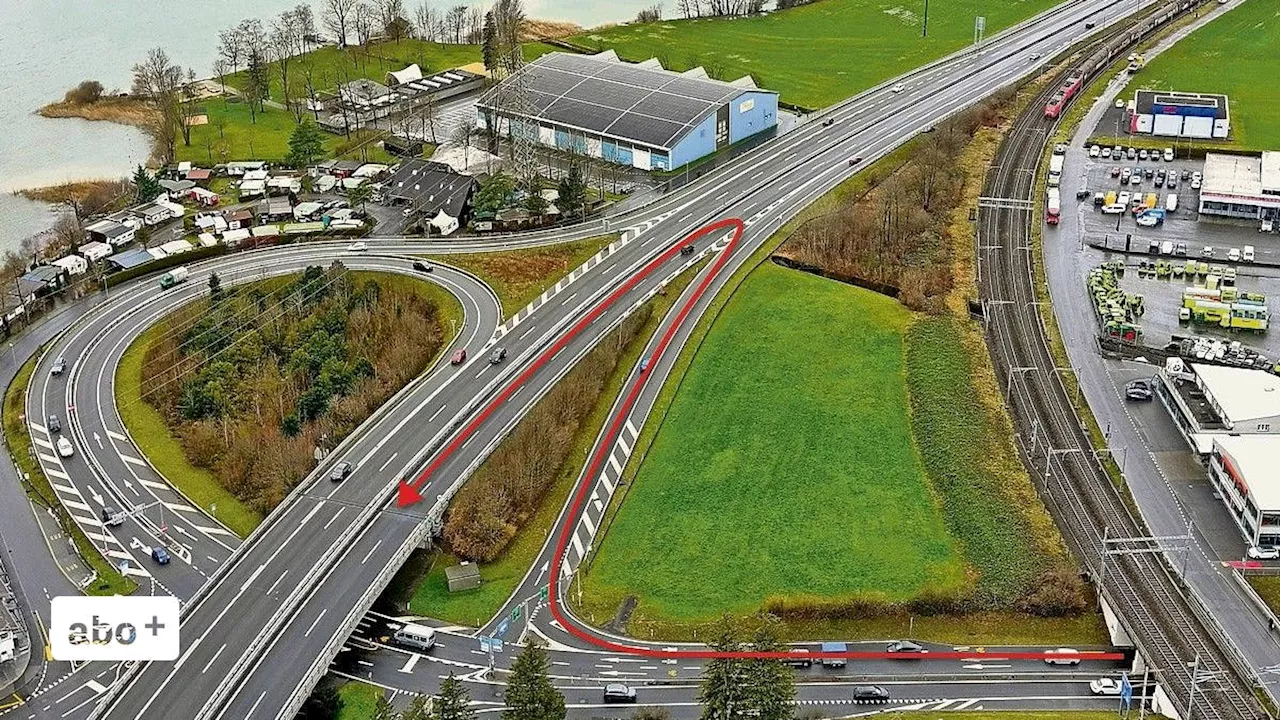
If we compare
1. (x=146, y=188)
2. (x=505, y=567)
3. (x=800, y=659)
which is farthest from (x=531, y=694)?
(x=146, y=188)

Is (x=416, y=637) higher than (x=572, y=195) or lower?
lower

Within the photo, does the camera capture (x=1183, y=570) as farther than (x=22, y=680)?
Yes

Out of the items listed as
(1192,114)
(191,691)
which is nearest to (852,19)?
(1192,114)

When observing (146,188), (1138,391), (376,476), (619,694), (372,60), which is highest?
(372,60)

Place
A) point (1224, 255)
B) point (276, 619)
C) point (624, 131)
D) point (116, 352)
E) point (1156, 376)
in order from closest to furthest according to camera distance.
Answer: point (276, 619) < point (1156, 376) < point (116, 352) < point (1224, 255) < point (624, 131)

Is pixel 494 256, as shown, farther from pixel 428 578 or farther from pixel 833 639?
pixel 833 639

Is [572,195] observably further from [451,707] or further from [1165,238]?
[451,707]

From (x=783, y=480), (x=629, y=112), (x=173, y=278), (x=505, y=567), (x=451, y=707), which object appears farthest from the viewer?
(x=629, y=112)
